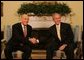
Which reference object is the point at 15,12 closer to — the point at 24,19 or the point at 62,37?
the point at 24,19

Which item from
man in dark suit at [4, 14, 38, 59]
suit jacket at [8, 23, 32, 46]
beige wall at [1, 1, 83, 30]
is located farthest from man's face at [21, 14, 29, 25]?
beige wall at [1, 1, 83, 30]

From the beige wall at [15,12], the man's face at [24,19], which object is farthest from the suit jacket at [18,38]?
the beige wall at [15,12]

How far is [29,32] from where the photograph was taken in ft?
13.4

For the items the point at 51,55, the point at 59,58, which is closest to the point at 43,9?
the point at 59,58

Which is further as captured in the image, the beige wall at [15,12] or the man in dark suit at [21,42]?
the beige wall at [15,12]

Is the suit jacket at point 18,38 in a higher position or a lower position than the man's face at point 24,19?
lower

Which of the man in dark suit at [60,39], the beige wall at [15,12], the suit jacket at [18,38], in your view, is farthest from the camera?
the beige wall at [15,12]

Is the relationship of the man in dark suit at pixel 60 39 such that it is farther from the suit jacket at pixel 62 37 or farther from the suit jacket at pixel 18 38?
the suit jacket at pixel 18 38

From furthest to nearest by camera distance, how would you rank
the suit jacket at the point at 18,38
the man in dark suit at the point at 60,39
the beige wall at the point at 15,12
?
the beige wall at the point at 15,12
the suit jacket at the point at 18,38
the man in dark suit at the point at 60,39

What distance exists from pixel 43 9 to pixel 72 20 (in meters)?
0.70

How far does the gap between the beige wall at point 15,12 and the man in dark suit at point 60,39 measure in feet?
6.59

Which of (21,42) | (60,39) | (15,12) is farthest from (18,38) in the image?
(15,12)

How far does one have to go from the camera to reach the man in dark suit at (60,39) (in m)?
3.87

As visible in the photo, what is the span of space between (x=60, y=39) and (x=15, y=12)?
7.42 ft
